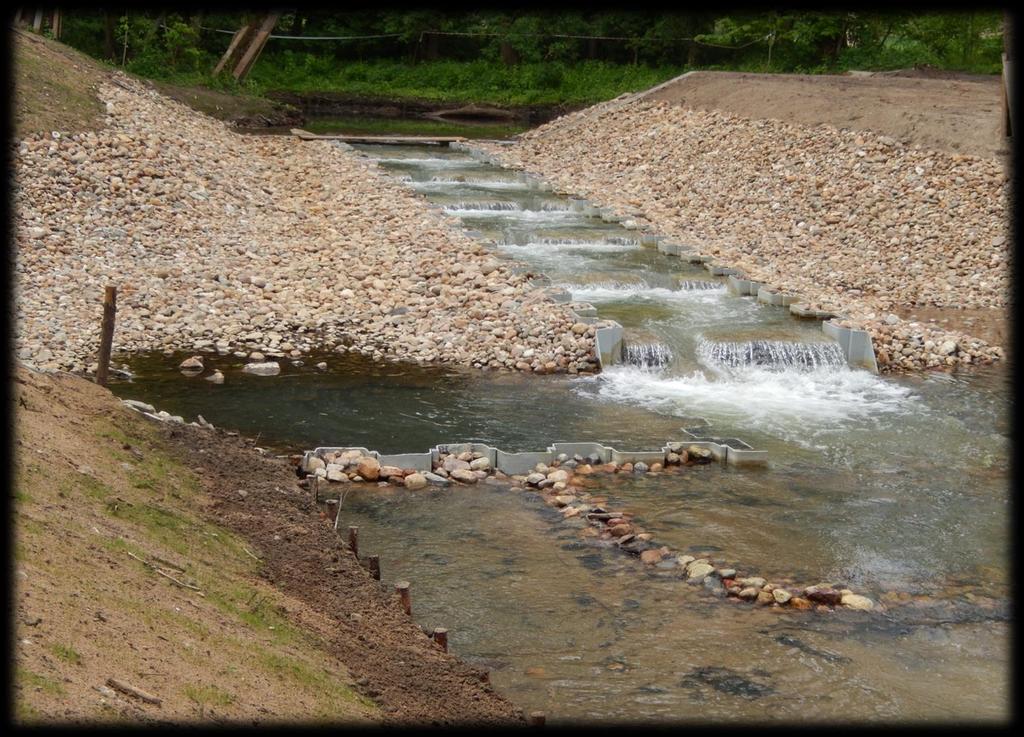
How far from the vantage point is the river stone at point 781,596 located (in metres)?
7.70

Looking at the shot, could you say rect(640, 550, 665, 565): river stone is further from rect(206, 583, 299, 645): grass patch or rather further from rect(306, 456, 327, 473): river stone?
rect(206, 583, 299, 645): grass patch

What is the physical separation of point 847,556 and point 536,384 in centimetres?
468

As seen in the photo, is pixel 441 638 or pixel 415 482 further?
pixel 415 482

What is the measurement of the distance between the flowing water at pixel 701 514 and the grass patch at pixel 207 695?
2.00 meters

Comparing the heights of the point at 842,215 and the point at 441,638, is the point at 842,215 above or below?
above

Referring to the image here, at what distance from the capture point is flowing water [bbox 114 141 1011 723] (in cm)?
671

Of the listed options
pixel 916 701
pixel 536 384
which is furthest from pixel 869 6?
pixel 916 701

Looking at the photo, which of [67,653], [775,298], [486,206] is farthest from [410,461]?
[486,206]

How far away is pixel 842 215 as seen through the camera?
17.9 meters

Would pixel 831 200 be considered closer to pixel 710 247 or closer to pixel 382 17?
pixel 710 247

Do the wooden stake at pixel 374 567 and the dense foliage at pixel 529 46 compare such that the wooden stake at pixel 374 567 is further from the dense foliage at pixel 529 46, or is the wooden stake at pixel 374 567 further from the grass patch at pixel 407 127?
the dense foliage at pixel 529 46

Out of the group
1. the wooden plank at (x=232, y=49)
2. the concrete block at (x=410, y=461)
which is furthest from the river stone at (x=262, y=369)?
the wooden plank at (x=232, y=49)

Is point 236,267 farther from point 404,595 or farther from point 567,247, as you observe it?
point 404,595

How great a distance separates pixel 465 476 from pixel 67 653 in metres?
5.42
